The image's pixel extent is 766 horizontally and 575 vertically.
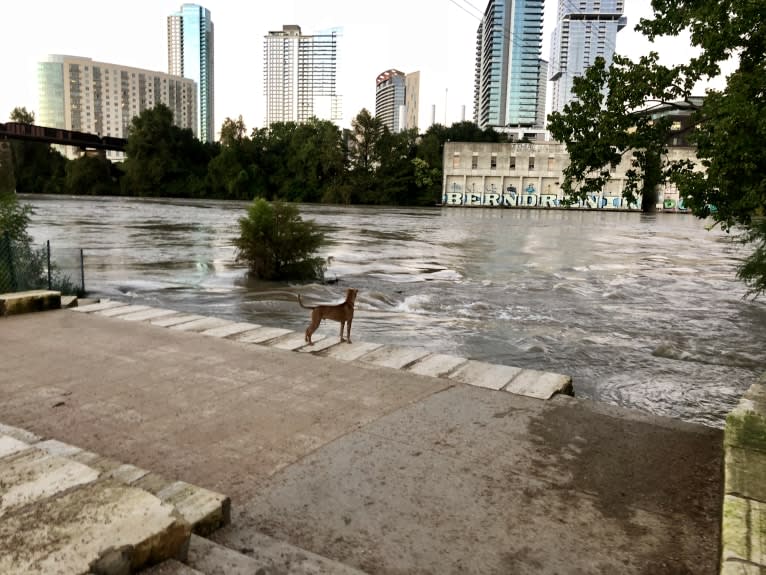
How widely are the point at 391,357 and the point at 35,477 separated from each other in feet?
11.2

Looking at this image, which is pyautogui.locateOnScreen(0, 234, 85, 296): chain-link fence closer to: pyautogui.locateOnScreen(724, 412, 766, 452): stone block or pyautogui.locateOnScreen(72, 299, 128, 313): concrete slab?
pyautogui.locateOnScreen(72, 299, 128, 313): concrete slab

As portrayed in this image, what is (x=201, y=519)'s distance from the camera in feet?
8.39

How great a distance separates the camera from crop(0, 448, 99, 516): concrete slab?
237cm

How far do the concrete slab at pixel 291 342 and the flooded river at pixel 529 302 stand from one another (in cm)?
315

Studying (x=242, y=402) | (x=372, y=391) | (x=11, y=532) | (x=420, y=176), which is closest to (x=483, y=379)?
(x=372, y=391)

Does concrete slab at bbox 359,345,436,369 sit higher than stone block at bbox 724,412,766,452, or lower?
lower

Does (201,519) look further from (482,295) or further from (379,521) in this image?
(482,295)

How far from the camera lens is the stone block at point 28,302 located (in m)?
6.93

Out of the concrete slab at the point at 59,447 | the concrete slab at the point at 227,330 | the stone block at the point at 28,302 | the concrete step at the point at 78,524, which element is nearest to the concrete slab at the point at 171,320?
the concrete slab at the point at 227,330

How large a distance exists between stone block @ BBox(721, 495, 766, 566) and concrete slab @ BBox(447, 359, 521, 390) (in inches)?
89.9

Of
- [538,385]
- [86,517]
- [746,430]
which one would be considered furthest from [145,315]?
[746,430]

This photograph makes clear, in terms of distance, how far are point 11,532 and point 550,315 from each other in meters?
11.2

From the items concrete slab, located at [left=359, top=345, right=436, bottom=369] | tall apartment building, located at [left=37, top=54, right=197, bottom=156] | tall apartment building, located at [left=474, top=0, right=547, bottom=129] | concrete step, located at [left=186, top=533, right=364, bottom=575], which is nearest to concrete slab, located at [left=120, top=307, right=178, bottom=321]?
concrete slab, located at [left=359, top=345, right=436, bottom=369]

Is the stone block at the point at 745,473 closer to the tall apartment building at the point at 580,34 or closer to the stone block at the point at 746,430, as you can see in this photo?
the stone block at the point at 746,430
